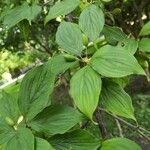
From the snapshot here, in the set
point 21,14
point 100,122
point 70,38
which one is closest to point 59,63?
point 70,38

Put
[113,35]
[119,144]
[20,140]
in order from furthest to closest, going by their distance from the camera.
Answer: [113,35] < [119,144] < [20,140]

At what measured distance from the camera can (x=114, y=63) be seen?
879mm

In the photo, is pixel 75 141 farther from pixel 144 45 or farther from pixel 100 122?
pixel 144 45

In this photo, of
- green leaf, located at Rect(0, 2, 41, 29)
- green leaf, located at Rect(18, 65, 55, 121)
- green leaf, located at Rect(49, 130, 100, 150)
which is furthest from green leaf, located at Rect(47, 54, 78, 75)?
green leaf, located at Rect(0, 2, 41, 29)

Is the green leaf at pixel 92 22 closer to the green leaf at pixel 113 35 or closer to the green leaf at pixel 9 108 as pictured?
the green leaf at pixel 113 35

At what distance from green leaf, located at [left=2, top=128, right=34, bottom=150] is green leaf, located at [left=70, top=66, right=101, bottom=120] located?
0.36 ft

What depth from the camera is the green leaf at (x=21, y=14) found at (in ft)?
3.91

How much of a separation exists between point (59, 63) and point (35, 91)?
0.09 m

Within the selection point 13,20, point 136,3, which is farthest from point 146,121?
point 13,20

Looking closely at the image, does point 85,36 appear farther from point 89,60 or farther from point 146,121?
point 146,121

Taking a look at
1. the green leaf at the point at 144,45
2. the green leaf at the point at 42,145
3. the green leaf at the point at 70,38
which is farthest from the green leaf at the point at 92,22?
A: the green leaf at the point at 42,145

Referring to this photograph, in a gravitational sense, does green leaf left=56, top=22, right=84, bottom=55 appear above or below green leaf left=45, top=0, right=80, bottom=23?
below

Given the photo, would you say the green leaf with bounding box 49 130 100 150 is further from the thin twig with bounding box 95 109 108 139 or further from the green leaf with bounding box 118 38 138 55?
the green leaf with bounding box 118 38 138 55

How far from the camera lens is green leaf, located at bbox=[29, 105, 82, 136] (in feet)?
2.93
